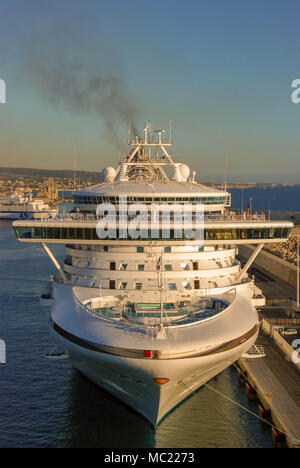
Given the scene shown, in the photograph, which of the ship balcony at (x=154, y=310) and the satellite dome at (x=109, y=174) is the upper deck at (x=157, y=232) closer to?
the ship balcony at (x=154, y=310)

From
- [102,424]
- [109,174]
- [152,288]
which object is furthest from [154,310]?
[109,174]

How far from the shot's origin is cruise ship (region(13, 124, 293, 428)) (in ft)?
54.0

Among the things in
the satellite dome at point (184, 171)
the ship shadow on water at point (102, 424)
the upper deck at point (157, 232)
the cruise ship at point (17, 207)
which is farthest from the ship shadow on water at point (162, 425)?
the cruise ship at point (17, 207)

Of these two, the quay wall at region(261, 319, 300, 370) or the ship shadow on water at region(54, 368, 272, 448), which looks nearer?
the ship shadow on water at region(54, 368, 272, 448)

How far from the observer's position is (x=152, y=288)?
20.3 meters

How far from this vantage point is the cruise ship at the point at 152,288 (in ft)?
54.0

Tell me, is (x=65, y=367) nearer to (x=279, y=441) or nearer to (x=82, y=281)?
A: (x=82, y=281)

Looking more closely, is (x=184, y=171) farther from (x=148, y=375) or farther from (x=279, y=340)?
(x=148, y=375)

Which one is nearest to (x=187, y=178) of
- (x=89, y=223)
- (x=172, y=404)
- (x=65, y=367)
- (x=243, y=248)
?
(x=89, y=223)

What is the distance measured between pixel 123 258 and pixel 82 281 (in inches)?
79.6


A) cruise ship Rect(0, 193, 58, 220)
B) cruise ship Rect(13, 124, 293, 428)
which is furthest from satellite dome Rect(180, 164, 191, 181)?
cruise ship Rect(0, 193, 58, 220)

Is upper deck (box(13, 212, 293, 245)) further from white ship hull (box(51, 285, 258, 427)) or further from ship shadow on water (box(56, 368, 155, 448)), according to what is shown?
ship shadow on water (box(56, 368, 155, 448))
